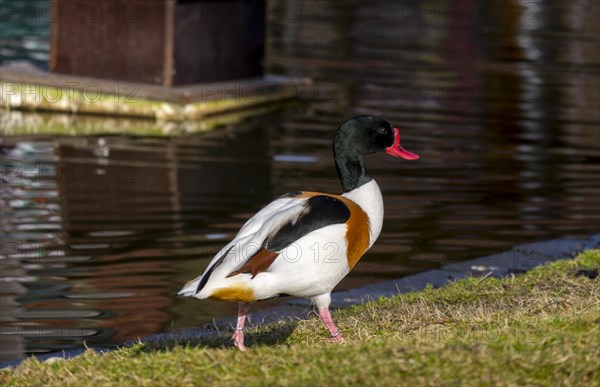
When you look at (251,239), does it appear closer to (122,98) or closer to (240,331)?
(240,331)

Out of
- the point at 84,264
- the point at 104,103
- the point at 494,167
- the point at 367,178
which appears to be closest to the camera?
the point at 367,178

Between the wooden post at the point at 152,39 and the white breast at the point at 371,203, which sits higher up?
the white breast at the point at 371,203

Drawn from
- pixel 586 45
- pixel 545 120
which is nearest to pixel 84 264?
pixel 545 120

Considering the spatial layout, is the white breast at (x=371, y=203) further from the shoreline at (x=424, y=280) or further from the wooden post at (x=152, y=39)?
the wooden post at (x=152, y=39)

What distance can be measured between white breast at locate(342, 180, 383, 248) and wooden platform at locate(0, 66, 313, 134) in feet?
34.3

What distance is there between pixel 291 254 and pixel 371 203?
0.87 m

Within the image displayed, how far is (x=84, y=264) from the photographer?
1051cm

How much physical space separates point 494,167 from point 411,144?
4.58 feet

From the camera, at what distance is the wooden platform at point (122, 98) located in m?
17.8

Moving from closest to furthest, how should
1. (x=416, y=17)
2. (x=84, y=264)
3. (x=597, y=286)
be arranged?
(x=597, y=286) → (x=84, y=264) → (x=416, y=17)

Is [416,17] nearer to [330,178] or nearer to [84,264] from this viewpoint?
[330,178]

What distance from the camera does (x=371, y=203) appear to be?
7324mm

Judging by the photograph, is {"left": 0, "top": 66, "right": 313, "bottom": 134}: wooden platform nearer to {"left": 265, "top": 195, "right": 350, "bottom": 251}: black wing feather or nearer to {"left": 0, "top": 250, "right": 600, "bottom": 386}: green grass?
{"left": 0, "top": 250, "right": 600, "bottom": 386}: green grass

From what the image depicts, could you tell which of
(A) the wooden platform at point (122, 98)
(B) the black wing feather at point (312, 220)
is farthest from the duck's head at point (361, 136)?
(A) the wooden platform at point (122, 98)
